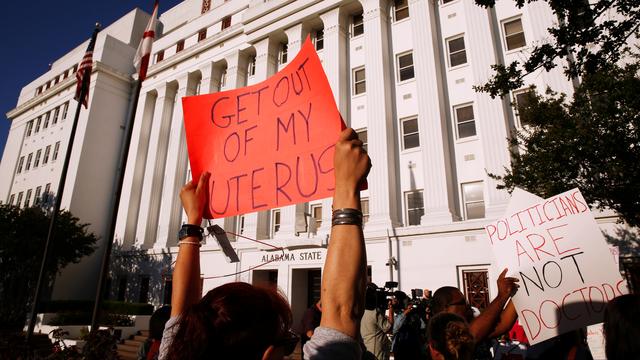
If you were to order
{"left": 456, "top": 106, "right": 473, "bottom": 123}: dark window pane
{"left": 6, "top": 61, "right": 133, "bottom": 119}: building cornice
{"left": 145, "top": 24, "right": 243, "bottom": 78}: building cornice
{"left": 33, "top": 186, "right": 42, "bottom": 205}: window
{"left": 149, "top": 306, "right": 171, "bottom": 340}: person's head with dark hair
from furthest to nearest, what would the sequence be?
{"left": 6, "top": 61, "right": 133, "bottom": 119}: building cornice → {"left": 33, "top": 186, "right": 42, "bottom": 205}: window → {"left": 145, "top": 24, "right": 243, "bottom": 78}: building cornice → {"left": 456, "top": 106, "right": 473, "bottom": 123}: dark window pane → {"left": 149, "top": 306, "right": 171, "bottom": 340}: person's head with dark hair

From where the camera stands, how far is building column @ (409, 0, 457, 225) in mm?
16906

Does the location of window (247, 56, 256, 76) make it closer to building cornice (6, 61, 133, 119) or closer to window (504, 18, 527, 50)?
building cornice (6, 61, 133, 119)

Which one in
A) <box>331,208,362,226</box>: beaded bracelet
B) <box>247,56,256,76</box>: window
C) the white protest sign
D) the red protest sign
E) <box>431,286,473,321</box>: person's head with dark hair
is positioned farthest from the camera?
<box>247,56,256,76</box>: window

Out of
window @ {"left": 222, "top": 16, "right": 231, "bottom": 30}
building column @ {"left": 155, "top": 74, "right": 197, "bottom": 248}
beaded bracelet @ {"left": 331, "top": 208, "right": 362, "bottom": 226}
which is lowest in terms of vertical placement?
beaded bracelet @ {"left": 331, "top": 208, "right": 362, "bottom": 226}

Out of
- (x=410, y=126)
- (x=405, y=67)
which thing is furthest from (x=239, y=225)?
(x=405, y=67)

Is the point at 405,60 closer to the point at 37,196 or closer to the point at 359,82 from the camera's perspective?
the point at 359,82

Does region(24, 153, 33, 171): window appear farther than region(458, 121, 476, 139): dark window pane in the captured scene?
Yes

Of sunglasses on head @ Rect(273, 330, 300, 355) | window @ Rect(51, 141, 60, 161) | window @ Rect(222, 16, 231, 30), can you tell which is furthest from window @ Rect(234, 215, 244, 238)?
sunglasses on head @ Rect(273, 330, 300, 355)

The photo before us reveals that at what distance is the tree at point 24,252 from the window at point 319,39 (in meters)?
20.0

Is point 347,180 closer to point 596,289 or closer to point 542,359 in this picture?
point 596,289

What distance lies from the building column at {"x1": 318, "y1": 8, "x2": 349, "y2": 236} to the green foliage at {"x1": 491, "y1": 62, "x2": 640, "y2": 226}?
10.5m

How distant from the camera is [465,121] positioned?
716 inches

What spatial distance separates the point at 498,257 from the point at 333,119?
212 cm

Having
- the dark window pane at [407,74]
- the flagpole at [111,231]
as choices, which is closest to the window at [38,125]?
the flagpole at [111,231]
